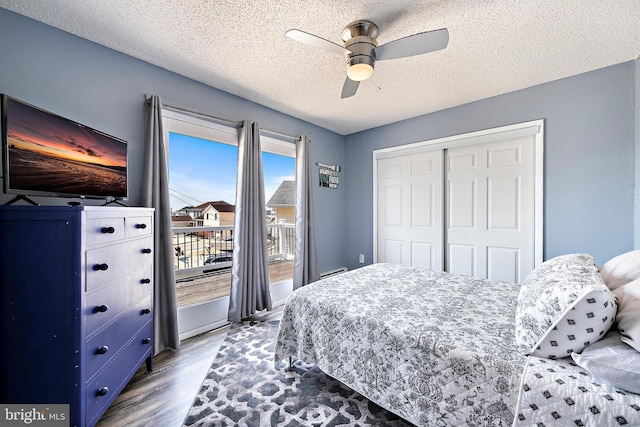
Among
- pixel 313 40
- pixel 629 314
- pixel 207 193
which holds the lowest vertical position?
pixel 629 314

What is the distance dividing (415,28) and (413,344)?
79.8 inches

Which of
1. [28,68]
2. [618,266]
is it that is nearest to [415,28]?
[618,266]

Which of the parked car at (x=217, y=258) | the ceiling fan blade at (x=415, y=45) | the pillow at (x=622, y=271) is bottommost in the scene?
the parked car at (x=217, y=258)

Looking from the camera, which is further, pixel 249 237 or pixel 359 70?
pixel 249 237

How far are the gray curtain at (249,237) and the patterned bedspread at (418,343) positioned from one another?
3.33 feet

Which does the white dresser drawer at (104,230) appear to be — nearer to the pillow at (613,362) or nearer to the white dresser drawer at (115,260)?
the white dresser drawer at (115,260)

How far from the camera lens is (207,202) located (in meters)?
3.42

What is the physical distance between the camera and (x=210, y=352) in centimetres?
219

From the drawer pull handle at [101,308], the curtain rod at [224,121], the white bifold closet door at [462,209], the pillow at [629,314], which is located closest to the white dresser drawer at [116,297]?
the drawer pull handle at [101,308]

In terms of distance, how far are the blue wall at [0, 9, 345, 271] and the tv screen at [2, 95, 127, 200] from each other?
35 cm

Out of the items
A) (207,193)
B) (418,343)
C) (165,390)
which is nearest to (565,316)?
(418,343)

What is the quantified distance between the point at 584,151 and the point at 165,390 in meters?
4.06

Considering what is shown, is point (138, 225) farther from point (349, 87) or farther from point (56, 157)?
point (349, 87)

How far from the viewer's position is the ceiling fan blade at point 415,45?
146 cm
